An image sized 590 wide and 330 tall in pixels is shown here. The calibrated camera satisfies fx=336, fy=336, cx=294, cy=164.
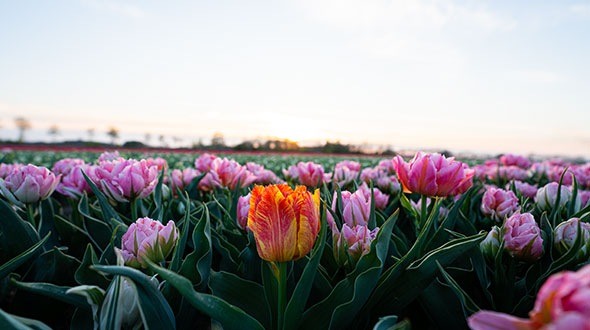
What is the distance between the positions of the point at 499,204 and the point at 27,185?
208 centimetres

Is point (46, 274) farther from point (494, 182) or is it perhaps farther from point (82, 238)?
point (494, 182)

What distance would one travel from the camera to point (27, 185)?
139 centimetres

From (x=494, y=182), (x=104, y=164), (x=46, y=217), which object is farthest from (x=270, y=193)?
(x=494, y=182)

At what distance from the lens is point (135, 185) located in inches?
54.7

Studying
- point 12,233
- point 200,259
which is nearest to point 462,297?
point 200,259

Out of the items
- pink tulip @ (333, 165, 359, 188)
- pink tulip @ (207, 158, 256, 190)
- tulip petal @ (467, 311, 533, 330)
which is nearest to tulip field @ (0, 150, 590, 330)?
tulip petal @ (467, 311, 533, 330)

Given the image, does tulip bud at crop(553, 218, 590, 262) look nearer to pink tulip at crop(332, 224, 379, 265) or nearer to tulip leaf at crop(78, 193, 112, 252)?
pink tulip at crop(332, 224, 379, 265)

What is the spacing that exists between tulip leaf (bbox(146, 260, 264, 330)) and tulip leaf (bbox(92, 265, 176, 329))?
0.17ft

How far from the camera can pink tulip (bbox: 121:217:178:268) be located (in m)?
0.93

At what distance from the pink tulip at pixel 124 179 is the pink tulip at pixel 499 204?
1558mm

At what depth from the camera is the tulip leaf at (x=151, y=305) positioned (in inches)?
26.3

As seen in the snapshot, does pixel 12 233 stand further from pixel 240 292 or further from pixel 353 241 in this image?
pixel 353 241

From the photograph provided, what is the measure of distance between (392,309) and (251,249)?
450 mm

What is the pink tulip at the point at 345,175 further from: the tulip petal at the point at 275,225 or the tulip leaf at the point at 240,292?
the tulip petal at the point at 275,225
